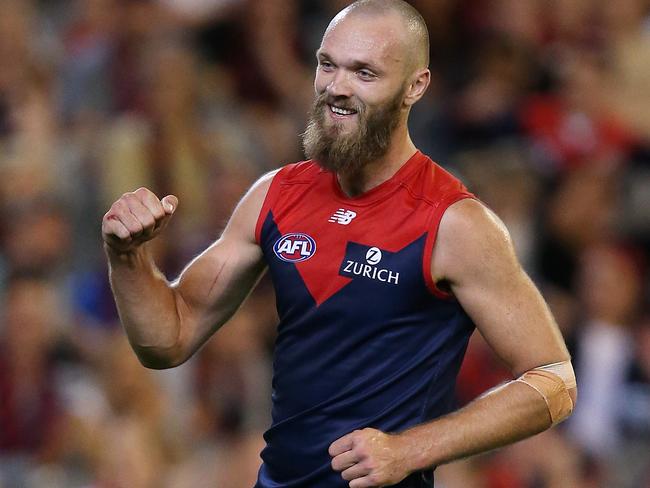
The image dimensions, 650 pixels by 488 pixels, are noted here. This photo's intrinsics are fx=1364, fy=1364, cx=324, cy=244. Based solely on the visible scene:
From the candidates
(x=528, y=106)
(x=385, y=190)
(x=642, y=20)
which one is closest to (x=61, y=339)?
(x=528, y=106)

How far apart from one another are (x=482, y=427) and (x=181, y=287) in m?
1.15

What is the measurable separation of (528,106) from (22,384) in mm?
3777

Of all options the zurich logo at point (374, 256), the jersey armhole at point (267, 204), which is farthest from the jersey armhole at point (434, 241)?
the jersey armhole at point (267, 204)

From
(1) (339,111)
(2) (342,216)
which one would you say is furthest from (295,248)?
(1) (339,111)

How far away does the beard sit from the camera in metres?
4.07

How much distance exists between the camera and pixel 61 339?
775 cm

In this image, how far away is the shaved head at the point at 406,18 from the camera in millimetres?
4117

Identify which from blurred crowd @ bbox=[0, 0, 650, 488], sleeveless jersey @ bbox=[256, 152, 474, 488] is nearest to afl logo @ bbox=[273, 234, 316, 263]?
sleeveless jersey @ bbox=[256, 152, 474, 488]

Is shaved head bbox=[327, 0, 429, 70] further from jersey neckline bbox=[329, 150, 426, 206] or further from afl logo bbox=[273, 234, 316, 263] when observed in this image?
afl logo bbox=[273, 234, 316, 263]

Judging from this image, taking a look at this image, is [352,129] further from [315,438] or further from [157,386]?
[157,386]

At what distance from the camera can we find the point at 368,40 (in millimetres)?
4051

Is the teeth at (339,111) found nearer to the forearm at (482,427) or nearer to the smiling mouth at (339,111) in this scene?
the smiling mouth at (339,111)

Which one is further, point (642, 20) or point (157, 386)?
point (642, 20)

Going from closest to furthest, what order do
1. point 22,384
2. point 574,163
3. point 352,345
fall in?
→ point 352,345
point 22,384
point 574,163
